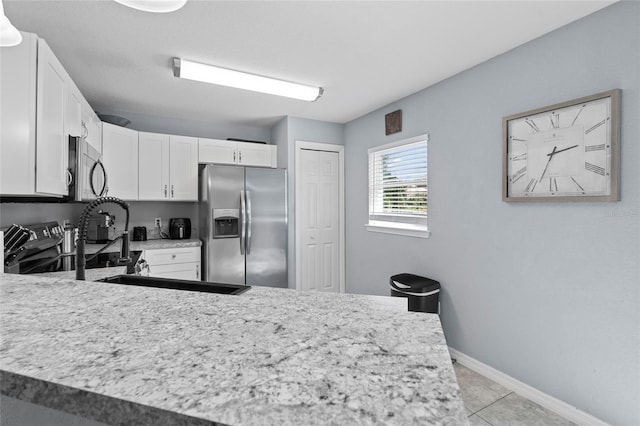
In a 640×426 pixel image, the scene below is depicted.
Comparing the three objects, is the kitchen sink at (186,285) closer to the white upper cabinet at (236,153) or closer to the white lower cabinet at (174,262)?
the white lower cabinet at (174,262)

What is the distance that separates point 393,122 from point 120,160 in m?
3.02

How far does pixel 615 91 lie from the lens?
168cm

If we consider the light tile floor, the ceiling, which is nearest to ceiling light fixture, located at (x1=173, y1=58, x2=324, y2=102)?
the ceiling

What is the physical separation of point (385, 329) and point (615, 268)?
1877 millimetres

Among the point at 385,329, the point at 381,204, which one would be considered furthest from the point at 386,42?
the point at 385,329

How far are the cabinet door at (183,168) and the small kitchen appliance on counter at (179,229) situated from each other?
0.33m

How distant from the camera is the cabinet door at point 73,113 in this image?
2031 millimetres

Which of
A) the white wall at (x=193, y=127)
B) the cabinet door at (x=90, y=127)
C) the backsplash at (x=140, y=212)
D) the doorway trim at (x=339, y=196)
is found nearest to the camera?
the cabinet door at (x=90, y=127)

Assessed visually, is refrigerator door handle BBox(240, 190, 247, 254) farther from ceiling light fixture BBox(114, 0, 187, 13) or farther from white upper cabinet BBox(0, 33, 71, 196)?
ceiling light fixture BBox(114, 0, 187, 13)

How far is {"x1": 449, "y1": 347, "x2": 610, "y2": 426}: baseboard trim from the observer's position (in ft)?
5.98

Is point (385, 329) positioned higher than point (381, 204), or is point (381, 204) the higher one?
point (381, 204)

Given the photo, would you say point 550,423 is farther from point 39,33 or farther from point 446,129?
point 39,33

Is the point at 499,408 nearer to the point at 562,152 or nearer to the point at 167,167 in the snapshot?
the point at 562,152

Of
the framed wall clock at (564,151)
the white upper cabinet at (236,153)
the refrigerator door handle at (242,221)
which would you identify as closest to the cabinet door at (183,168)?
the white upper cabinet at (236,153)
